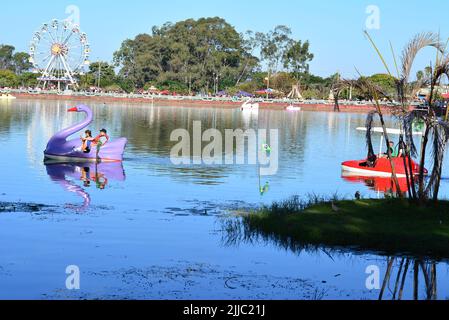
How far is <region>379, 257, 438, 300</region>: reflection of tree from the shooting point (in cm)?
1073

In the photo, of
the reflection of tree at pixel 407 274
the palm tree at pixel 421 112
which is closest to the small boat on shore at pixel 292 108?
the palm tree at pixel 421 112

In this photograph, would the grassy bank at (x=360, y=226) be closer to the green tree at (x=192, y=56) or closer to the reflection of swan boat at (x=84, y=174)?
the reflection of swan boat at (x=84, y=174)

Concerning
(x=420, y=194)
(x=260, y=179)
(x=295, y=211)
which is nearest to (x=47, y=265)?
(x=295, y=211)

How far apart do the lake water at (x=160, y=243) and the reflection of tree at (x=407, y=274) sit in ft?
0.13

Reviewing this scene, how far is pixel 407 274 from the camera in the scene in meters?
11.7

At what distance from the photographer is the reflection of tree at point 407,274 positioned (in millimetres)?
10727

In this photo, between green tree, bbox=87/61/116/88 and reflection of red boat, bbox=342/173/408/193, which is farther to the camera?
green tree, bbox=87/61/116/88

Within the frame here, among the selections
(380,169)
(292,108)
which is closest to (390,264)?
(380,169)

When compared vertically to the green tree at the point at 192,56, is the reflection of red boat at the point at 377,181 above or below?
below

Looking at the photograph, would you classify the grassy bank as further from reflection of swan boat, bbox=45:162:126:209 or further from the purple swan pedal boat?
the purple swan pedal boat

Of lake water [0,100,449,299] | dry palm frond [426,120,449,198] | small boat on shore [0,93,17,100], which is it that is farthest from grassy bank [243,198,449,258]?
small boat on shore [0,93,17,100]

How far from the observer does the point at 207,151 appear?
3384 centimetres

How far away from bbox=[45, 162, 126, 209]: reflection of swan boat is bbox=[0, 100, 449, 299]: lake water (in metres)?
0.03

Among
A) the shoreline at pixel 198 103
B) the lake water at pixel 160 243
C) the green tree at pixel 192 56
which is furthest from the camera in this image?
the green tree at pixel 192 56
